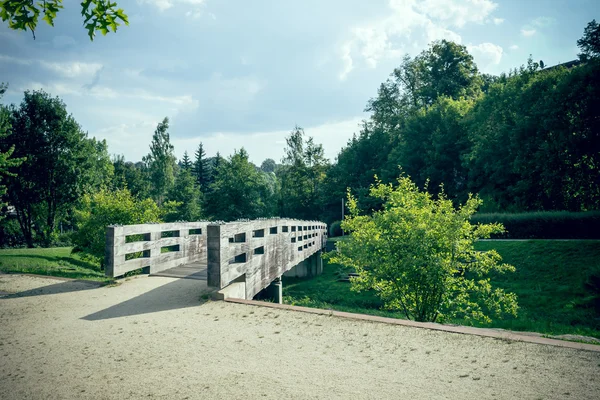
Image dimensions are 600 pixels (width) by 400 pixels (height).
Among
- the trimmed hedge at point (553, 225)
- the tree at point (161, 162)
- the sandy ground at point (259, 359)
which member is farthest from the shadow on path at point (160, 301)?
the tree at point (161, 162)

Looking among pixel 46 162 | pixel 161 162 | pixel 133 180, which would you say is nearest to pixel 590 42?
pixel 46 162

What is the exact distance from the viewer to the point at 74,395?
2.33 metres

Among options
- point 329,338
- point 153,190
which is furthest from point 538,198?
point 153,190

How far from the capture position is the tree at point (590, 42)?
19844 millimetres

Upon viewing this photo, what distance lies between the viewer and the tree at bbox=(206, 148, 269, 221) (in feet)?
124

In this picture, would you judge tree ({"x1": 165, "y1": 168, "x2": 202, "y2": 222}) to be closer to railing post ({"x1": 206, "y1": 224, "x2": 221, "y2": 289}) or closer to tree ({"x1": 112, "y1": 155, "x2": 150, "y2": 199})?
tree ({"x1": 112, "y1": 155, "x2": 150, "y2": 199})

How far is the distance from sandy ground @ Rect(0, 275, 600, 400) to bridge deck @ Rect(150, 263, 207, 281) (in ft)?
6.87

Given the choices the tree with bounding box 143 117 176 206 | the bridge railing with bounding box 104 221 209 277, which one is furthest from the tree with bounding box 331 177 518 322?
the tree with bounding box 143 117 176 206

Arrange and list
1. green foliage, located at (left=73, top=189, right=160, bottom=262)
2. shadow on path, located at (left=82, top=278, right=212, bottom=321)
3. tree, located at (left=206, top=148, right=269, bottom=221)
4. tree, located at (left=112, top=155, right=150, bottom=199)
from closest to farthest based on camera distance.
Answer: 1. shadow on path, located at (left=82, top=278, right=212, bottom=321)
2. green foliage, located at (left=73, top=189, right=160, bottom=262)
3. tree, located at (left=206, top=148, right=269, bottom=221)
4. tree, located at (left=112, top=155, right=150, bottom=199)

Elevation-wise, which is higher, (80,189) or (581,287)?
(80,189)

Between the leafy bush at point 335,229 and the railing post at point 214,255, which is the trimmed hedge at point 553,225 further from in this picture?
the railing post at point 214,255

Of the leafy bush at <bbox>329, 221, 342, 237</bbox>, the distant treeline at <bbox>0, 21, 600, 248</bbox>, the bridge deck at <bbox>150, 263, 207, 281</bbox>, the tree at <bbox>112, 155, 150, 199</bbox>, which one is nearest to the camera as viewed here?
the bridge deck at <bbox>150, 263, 207, 281</bbox>

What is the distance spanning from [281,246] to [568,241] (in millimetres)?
14699

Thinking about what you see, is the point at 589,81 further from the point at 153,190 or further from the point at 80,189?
the point at 153,190
